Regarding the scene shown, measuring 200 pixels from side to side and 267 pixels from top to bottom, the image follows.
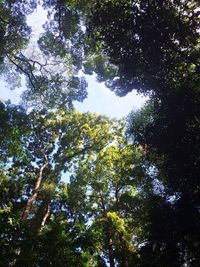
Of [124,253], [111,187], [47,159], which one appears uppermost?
[47,159]

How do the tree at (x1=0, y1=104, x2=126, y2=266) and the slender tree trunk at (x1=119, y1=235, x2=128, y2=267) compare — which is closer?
the slender tree trunk at (x1=119, y1=235, x2=128, y2=267)

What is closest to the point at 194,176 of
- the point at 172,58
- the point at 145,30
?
the point at 172,58

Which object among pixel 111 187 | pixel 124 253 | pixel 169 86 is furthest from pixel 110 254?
pixel 169 86

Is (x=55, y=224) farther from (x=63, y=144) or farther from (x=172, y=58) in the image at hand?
(x=63, y=144)

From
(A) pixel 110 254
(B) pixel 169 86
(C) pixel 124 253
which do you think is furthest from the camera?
(C) pixel 124 253

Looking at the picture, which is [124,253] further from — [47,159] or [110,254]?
[47,159]

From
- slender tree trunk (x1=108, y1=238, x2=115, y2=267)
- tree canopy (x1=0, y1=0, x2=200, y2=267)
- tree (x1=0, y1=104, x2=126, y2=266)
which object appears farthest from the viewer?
tree (x1=0, y1=104, x2=126, y2=266)

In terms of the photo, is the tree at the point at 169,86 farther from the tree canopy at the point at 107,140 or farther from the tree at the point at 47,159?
the tree at the point at 47,159

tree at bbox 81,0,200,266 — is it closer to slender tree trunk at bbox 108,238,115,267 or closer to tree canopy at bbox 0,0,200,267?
tree canopy at bbox 0,0,200,267

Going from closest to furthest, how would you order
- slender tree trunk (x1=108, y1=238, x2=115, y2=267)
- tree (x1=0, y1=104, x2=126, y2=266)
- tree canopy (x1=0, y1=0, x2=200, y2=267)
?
tree canopy (x1=0, y1=0, x2=200, y2=267) → slender tree trunk (x1=108, y1=238, x2=115, y2=267) → tree (x1=0, y1=104, x2=126, y2=266)

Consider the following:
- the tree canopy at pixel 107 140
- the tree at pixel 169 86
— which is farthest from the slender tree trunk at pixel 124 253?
the tree at pixel 169 86

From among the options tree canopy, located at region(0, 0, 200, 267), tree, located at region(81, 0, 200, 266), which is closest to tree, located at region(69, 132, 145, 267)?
tree canopy, located at region(0, 0, 200, 267)

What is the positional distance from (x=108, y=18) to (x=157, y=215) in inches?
403

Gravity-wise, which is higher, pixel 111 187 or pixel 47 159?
pixel 47 159
